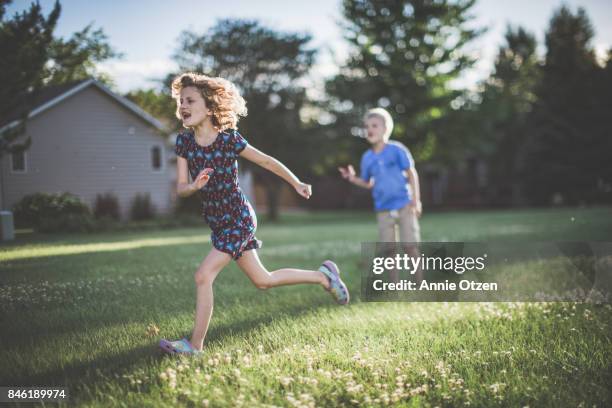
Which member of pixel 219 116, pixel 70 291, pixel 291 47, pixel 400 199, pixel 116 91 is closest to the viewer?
pixel 219 116

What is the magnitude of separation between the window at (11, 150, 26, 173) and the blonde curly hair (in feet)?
5.17


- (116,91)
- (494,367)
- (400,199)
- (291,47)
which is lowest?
(494,367)

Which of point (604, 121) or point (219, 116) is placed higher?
point (604, 121)

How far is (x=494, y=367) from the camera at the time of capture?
3.22m

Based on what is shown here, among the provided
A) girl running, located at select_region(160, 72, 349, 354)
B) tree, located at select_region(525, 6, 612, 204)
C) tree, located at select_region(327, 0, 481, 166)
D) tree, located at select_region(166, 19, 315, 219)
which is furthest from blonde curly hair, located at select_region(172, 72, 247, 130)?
tree, located at select_region(327, 0, 481, 166)

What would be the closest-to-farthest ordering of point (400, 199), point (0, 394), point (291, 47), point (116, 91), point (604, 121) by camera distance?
point (0, 394) → point (116, 91) → point (400, 199) → point (604, 121) → point (291, 47)

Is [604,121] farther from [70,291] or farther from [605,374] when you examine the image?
[70,291]

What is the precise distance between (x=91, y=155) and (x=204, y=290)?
212 centimetres

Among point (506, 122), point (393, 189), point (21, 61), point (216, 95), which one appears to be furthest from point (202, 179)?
point (506, 122)

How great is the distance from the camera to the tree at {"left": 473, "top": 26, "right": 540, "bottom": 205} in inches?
1173

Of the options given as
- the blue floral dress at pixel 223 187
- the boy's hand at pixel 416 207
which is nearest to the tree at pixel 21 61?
the blue floral dress at pixel 223 187

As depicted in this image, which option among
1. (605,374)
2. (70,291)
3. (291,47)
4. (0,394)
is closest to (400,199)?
(605,374)

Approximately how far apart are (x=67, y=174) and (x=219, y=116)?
1818 mm

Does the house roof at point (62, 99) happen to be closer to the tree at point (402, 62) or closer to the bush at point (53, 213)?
the bush at point (53, 213)
